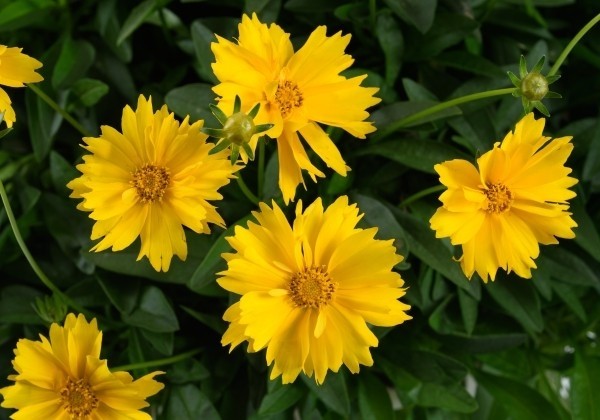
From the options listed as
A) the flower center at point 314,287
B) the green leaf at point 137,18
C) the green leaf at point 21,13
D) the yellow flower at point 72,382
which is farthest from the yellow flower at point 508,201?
the green leaf at point 21,13

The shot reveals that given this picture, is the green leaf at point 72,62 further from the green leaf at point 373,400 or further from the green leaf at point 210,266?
the green leaf at point 373,400

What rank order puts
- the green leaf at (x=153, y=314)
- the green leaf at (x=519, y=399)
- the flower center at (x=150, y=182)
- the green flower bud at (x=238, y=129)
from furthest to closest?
the green leaf at (x=519, y=399)
the green leaf at (x=153, y=314)
the flower center at (x=150, y=182)
the green flower bud at (x=238, y=129)

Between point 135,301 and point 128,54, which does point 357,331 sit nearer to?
point 135,301

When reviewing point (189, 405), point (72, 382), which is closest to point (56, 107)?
point (72, 382)

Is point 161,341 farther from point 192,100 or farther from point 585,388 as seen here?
point 585,388

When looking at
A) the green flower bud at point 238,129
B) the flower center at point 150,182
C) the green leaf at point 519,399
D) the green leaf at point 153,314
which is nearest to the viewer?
the green flower bud at point 238,129

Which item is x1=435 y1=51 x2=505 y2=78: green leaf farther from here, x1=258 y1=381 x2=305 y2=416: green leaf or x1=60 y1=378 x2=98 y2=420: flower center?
x1=60 y1=378 x2=98 y2=420: flower center

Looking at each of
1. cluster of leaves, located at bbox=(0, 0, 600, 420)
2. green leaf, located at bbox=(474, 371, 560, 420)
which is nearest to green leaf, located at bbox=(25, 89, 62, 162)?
cluster of leaves, located at bbox=(0, 0, 600, 420)
